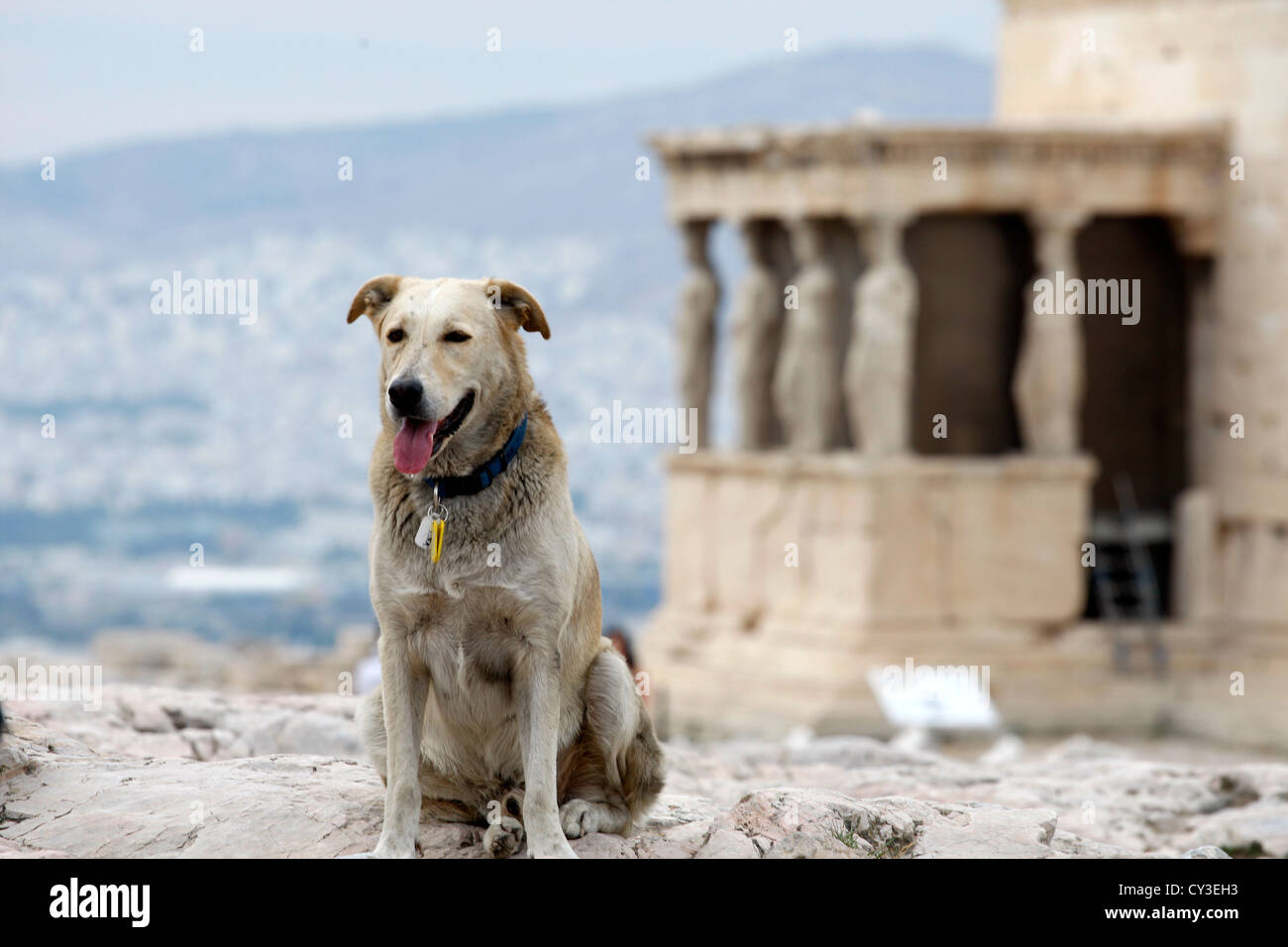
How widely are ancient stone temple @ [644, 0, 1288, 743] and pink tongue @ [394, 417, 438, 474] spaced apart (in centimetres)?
1237

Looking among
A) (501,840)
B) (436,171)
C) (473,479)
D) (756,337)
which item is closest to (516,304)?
Result: (473,479)

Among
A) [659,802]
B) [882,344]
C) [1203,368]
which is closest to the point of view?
[659,802]

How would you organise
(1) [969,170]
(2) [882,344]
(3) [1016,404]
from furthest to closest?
(3) [1016,404]
(1) [969,170]
(2) [882,344]

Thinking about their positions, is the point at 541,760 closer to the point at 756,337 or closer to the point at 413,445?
the point at 413,445

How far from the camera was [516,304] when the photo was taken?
7285 millimetres

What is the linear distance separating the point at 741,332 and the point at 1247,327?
408 cm

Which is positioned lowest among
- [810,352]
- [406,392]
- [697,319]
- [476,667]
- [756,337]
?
[476,667]

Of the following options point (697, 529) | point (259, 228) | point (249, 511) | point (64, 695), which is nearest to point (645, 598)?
point (249, 511)

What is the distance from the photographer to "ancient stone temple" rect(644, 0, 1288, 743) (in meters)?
19.5

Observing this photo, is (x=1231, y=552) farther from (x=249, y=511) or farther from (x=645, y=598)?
(x=249, y=511)

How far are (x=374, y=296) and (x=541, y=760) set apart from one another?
4.65 feet

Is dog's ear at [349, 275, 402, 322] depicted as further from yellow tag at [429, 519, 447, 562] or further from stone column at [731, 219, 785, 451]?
stone column at [731, 219, 785, 451]

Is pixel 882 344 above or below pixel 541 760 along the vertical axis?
above

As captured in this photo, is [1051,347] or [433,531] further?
[1051,347]
